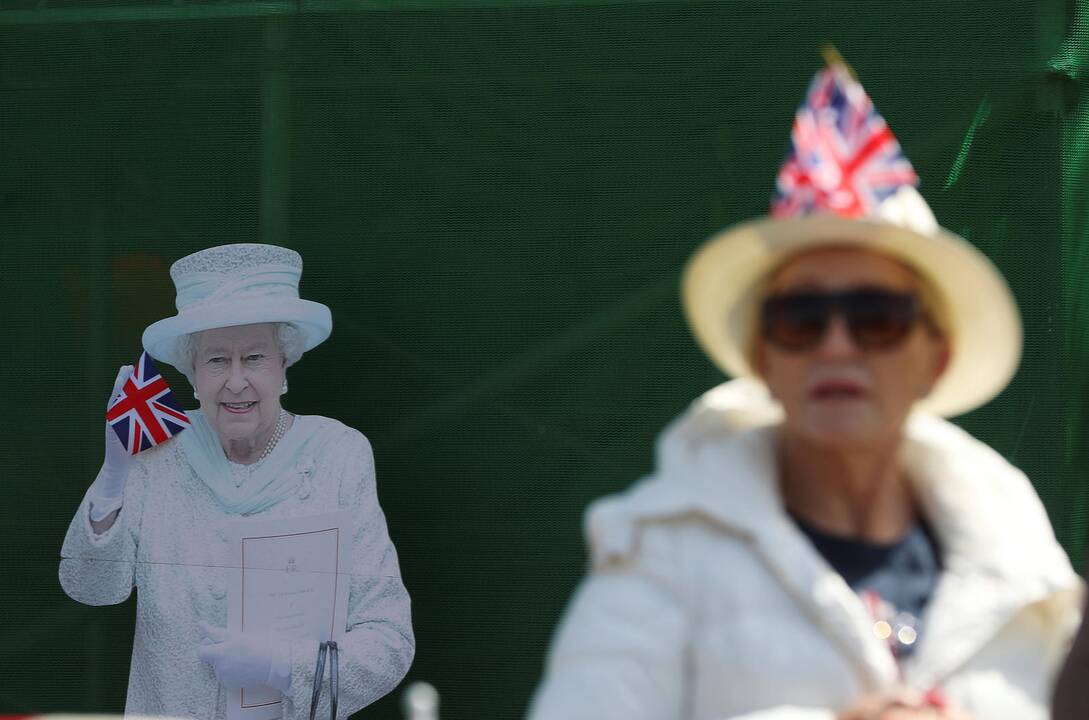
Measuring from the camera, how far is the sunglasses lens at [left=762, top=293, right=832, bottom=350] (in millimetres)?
1631

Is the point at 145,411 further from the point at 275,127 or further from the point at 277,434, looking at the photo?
the point at 275,127

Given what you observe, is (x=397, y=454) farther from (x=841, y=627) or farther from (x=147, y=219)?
(x=841, y=627)

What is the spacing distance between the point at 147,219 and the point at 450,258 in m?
0.89

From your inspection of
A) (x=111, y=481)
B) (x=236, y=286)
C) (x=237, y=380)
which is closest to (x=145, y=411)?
(x=111, y=481)

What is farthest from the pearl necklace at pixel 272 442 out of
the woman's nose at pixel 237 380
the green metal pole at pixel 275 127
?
the green metal pole at pixel 275 127

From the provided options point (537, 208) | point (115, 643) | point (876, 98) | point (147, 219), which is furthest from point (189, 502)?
point (876, 98)

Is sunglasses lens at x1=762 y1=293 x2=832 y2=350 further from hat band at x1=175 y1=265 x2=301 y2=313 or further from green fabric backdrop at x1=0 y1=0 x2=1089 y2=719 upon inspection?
hat band at x1=175 y1=265 x2=301 y2=313

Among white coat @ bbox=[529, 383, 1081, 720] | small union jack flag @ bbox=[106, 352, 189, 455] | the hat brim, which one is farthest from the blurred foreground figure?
small union jack flag @ bbox=[106, 352, 189, 455]

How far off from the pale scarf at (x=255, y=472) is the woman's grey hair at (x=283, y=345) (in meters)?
0.16

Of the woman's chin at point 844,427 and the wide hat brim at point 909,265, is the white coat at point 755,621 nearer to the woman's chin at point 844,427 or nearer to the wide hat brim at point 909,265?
the woman's chin at point 844,427

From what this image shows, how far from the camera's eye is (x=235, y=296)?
3.84 meters

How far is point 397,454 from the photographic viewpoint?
13.2ft

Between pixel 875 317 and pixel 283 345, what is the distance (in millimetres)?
2504

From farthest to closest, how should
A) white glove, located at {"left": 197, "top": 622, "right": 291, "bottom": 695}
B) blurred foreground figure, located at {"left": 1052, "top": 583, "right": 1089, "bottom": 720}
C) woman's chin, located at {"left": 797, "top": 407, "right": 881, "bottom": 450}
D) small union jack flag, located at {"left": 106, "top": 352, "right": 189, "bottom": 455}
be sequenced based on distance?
small union jack flag, located at {"left": 106, "top": 352, "right": 189, "bottom": 455}
white glove, located at {"left": 197, "top": 622, "right": 291, "bottom": 695}
woman's chin, located at {"left": 797, "top": 407, "right": 881, "bottom": 450}
blurred foreground figure, located at {"left": 1052, "top": 583, "right": 1089, "bottom": 720}
